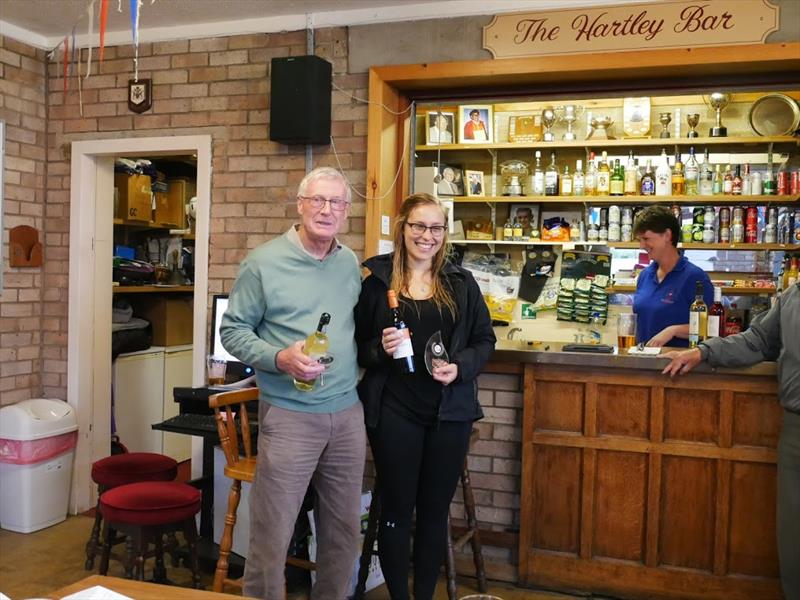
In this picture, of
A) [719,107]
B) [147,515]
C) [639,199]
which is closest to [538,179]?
[639,199]

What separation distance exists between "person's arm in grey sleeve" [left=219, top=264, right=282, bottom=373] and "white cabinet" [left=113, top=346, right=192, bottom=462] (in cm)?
297

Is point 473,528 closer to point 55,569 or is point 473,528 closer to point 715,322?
point 715,322

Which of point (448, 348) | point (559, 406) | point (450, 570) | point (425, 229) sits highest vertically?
point (425, 229)

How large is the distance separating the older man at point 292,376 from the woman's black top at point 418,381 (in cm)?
16

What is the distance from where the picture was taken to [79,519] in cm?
441

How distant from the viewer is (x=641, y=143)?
5.35m

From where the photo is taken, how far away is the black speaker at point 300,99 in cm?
378

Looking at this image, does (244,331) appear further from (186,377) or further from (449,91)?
(186,377)

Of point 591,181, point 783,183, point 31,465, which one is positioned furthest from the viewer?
point 591,181

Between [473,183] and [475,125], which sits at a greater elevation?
[475,125]

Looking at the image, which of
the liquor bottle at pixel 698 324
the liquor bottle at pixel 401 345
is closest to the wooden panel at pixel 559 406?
the liquor bottle at pixel 698 324

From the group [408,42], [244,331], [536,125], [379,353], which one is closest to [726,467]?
[379,353]

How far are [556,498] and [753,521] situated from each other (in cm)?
78

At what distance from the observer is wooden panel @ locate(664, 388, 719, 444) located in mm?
3174
